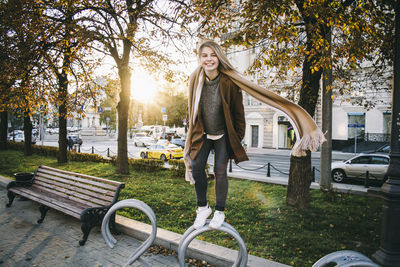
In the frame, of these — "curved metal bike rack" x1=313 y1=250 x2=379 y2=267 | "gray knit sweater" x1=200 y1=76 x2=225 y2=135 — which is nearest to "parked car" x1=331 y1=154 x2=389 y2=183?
"curved metal bike rack" x1=313 y1=250 x2=379 y2=267

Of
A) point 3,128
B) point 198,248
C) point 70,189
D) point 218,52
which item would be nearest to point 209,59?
point 218,52

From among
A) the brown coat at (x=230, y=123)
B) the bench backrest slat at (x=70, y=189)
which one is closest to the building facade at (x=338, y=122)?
the bench backrest slat at (x=70, y=189)

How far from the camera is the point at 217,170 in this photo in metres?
2.92

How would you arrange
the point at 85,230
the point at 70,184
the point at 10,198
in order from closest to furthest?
the point at 85,230 < the point at 70,184 < the point at 10,198

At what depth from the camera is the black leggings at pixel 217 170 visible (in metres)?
2.92

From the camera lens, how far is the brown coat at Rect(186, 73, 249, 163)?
113 inches

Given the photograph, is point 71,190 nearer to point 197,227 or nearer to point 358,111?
point 197,227

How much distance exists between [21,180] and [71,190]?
7.11 feet

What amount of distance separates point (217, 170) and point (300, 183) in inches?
178

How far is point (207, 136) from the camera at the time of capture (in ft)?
9.84

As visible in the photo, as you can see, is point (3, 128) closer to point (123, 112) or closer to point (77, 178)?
point (123, 112)

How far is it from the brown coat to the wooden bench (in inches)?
103

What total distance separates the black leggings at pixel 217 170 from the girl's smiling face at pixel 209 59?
76 cm

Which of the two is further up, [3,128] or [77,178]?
[3,128]
